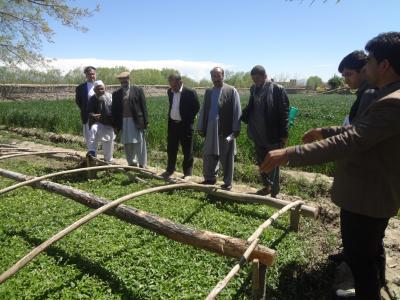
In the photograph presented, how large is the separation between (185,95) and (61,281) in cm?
417

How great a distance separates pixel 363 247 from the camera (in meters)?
2.68

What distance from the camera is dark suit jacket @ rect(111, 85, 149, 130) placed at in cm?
718

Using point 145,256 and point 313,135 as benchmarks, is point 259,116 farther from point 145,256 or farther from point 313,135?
point 145,256

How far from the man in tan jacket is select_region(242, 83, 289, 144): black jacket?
2757 millimetres

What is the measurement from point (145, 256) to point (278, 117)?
285cm

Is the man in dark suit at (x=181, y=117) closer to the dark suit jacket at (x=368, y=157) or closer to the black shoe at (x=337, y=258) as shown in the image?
the black shoe at (x=337, y=258)

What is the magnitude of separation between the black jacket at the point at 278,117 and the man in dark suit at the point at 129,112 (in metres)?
2.84

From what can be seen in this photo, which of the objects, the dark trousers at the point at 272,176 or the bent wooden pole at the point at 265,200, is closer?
the bent wooden pole at the point at 265,200

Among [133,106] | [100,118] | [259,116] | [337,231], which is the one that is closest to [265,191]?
[259,116]

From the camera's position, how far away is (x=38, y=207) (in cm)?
537

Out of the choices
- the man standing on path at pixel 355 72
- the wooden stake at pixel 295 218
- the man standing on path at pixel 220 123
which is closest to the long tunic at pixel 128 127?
the man standing on path at pixel 220 123

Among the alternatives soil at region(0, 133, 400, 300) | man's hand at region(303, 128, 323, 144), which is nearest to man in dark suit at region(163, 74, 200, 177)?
soil at region(0, 133, 400, 300)

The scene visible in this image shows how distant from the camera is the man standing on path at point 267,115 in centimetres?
542

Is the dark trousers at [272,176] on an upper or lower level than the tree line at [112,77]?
lower
